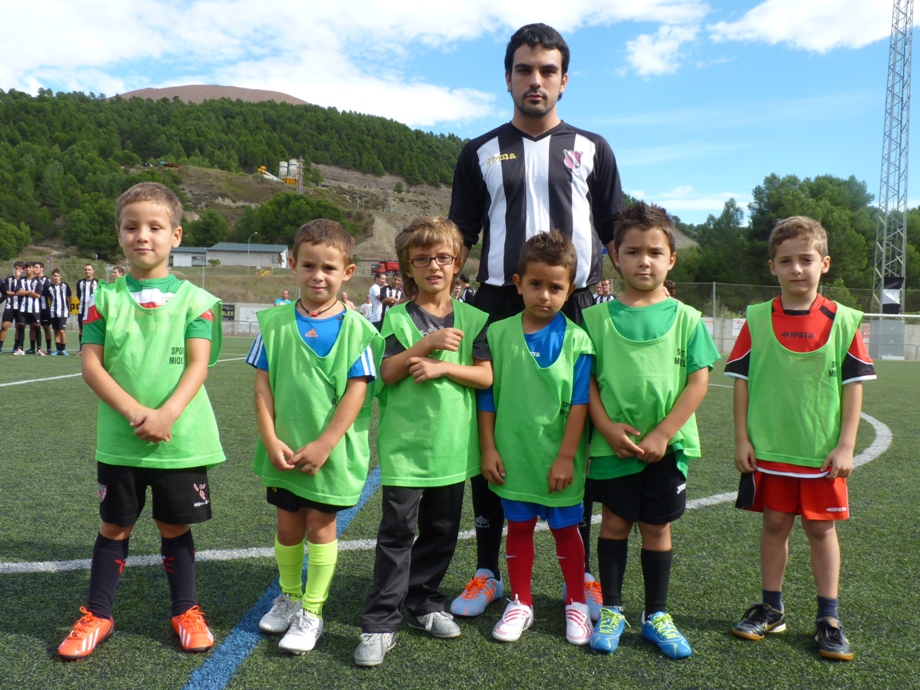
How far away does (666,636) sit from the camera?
2.19 meters

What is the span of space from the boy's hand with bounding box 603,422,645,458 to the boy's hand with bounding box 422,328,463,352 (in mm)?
569

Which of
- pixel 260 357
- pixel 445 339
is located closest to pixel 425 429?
pixel 445 339

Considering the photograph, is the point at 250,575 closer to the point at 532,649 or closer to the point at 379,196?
the point at 532,649

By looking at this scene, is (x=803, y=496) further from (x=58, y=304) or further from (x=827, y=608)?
(x=58, y=304)

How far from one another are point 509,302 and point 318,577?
1.20 m

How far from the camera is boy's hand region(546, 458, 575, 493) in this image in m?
2.30

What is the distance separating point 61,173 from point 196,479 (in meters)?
95.1

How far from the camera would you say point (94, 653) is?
83.0 inches

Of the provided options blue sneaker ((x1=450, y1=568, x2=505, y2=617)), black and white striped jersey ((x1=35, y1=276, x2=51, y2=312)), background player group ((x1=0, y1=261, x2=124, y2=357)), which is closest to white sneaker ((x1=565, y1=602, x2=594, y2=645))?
blue sneaker ((x1=450, y1=568, x2=505, y2=617))

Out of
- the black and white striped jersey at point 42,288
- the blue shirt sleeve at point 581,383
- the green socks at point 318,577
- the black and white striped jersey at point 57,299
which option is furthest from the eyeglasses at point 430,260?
the black and white striped jersey at point 42,288

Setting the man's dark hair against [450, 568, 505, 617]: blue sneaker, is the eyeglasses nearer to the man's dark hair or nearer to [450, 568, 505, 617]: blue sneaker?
the man's dark hair

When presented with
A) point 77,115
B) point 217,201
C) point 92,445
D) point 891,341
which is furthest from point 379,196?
point 92,445

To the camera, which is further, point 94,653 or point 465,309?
point 465,309

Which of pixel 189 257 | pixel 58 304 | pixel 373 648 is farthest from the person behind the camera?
pixel 189 257
